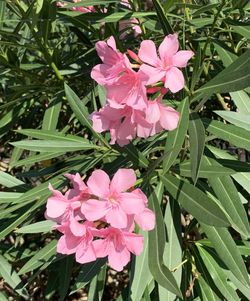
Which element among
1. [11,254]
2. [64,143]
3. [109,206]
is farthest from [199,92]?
[11,254]

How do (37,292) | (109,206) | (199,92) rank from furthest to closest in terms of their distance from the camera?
(37,292) → (199,92) → (109,206)

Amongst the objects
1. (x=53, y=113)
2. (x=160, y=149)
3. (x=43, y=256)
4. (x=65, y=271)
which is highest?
(x=53, y=113)

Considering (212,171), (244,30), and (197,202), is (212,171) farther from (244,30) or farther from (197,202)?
(244,30)

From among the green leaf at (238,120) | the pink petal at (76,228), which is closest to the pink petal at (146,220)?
the pink petal at (76,228)

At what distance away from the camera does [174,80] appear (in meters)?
1.02

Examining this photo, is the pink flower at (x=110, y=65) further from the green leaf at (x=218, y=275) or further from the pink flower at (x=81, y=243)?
the green leaf at (x=218, y=275)

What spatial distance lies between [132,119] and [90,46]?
852 millimetres

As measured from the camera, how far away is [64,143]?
145 centimetres

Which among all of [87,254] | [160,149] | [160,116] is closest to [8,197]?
[160,149]

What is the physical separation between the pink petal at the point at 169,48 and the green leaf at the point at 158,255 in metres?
0.29

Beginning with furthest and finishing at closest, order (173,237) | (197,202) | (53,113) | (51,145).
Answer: (53,113) < (51,145) < (173,237) < (197,202)

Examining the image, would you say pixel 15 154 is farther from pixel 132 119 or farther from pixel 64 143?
pixel 132 119

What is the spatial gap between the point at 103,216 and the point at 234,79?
36 centimetres

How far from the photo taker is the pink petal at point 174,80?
1.02 metres
